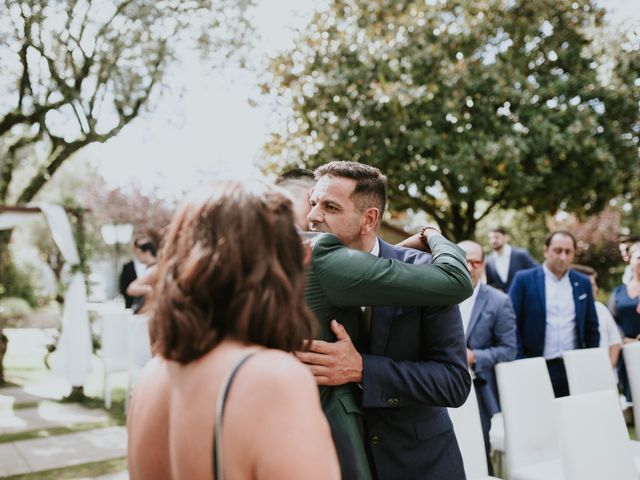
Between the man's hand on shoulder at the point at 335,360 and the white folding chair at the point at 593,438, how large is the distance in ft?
5.40

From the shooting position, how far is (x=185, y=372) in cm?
112

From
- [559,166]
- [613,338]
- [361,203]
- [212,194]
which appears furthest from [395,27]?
[212,194]

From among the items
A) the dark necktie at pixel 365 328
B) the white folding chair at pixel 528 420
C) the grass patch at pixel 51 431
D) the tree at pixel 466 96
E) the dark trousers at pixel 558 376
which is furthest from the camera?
the tree at pixel 466 96

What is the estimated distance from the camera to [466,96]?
11.9 m

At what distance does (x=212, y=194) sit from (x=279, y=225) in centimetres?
15

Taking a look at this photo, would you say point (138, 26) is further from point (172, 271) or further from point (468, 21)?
point (172, 271)

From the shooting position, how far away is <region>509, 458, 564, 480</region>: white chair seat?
358 cm

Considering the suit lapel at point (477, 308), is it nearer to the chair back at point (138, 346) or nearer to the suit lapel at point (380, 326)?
the suit lapel at point (380, 326)

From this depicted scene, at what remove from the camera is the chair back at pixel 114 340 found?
764 centimetres

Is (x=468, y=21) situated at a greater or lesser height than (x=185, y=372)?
greater

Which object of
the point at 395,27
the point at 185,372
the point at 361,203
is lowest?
the point at 185,372

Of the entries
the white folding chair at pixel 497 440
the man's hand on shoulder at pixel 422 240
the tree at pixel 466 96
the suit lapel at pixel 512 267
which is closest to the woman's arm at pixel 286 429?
the man's hand on shoulder at pixel 422 240

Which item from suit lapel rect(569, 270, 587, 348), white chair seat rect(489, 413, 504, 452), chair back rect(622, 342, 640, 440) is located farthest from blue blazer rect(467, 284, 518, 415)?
suit lapel rect(569, 270, 587, 348)

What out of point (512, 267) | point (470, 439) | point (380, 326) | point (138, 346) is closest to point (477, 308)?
point (470, 439)
